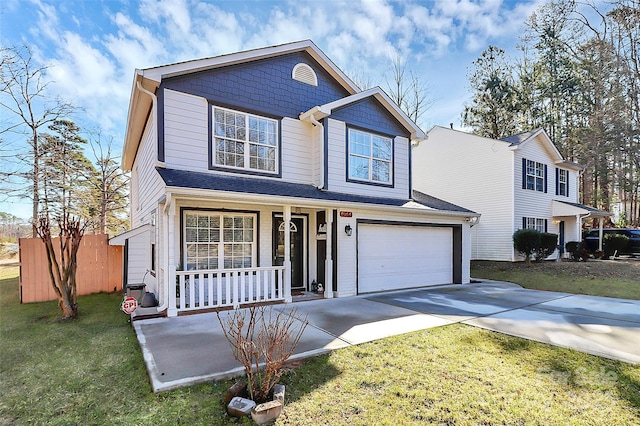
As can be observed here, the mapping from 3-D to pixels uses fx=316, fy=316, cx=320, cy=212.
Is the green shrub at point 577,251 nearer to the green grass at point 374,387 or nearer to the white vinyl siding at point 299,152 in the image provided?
the green grass at point 374,387

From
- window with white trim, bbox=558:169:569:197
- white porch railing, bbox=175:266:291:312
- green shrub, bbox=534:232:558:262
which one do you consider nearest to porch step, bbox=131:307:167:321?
white porch railing, bbox=175:266:291:312

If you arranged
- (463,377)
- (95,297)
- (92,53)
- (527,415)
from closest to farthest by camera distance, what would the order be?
(527,415), (463,377), (95,297), (92,53)

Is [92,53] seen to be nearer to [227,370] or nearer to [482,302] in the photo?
[227,370]

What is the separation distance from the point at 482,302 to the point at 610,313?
254cm

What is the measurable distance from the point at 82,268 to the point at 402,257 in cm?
955

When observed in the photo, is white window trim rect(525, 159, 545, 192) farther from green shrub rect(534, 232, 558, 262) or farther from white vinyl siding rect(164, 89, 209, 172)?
white vinyl siding rect(164, 89, 209, 172)

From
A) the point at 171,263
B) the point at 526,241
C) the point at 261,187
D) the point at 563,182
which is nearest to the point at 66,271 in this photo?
the point at 171,263

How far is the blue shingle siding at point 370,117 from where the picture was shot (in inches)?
391

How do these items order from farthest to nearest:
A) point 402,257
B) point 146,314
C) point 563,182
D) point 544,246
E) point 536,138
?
point 563,182, point 536,138, point 544,246, point 402,257, point 146,314

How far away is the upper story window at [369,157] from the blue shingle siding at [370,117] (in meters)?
0.28

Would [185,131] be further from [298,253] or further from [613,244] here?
[613,244]

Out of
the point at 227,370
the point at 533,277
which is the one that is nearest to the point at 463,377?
the point at 227,370

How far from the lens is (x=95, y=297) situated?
28.7 ft

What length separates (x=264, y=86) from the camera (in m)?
8.93
